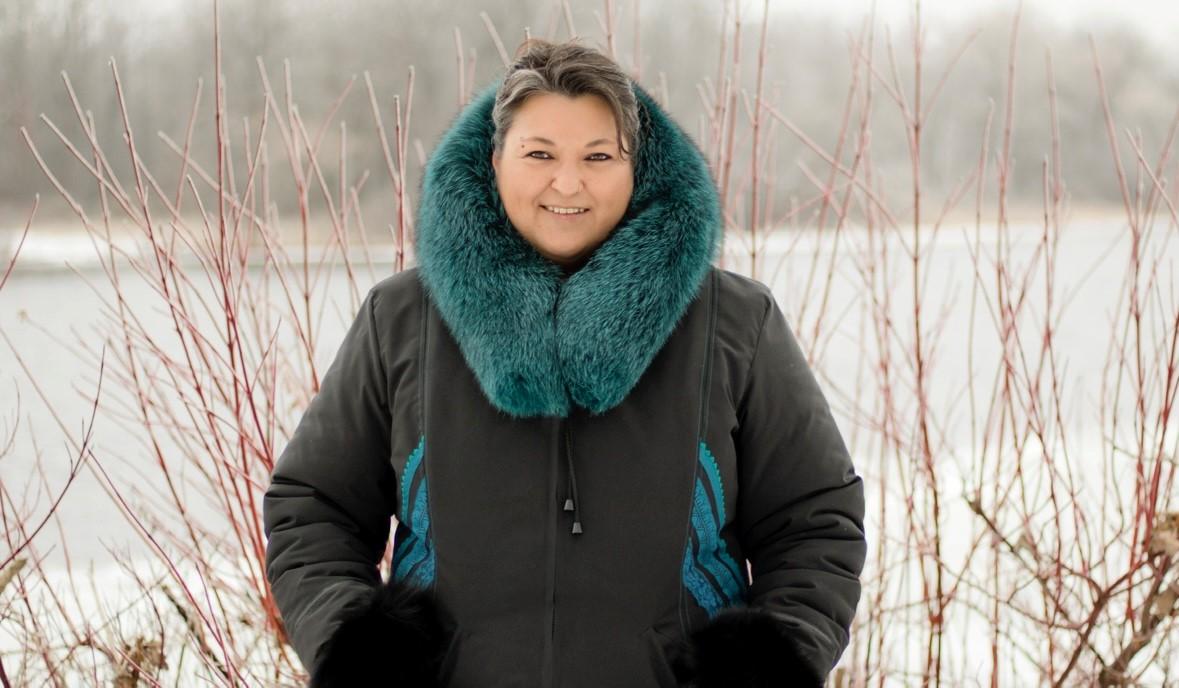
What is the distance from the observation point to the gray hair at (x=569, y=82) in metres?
1.13

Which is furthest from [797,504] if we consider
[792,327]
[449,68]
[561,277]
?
[449,68]

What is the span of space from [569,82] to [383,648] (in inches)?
25.4

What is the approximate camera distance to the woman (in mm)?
1085

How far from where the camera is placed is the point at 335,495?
3.84 feet

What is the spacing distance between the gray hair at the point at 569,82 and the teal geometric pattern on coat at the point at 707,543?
1.24ft

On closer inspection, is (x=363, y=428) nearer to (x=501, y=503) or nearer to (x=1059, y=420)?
(x=501, y=503)

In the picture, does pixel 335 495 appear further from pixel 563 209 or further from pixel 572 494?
pixel 563 209

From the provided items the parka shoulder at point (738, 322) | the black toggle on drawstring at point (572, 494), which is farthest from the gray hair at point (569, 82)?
the black toggle on drawstring at point (572, 494)

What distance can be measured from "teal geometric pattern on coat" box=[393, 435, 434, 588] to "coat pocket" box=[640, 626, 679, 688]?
0.25 metres

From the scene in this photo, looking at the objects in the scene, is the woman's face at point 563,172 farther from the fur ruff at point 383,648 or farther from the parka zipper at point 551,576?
the fur ruff at point 383,648

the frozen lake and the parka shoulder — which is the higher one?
the parka shoulder

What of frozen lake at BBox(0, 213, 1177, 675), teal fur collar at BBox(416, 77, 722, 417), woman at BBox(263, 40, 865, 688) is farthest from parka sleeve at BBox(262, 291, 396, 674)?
frozen lake at BBox(0, 213, 1177, 675)

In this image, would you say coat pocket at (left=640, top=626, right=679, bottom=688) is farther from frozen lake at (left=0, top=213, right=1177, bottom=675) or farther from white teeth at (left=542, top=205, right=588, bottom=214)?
frozen lake at (left=0, top=213, right=1177, bottom=675)

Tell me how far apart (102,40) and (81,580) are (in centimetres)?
164
